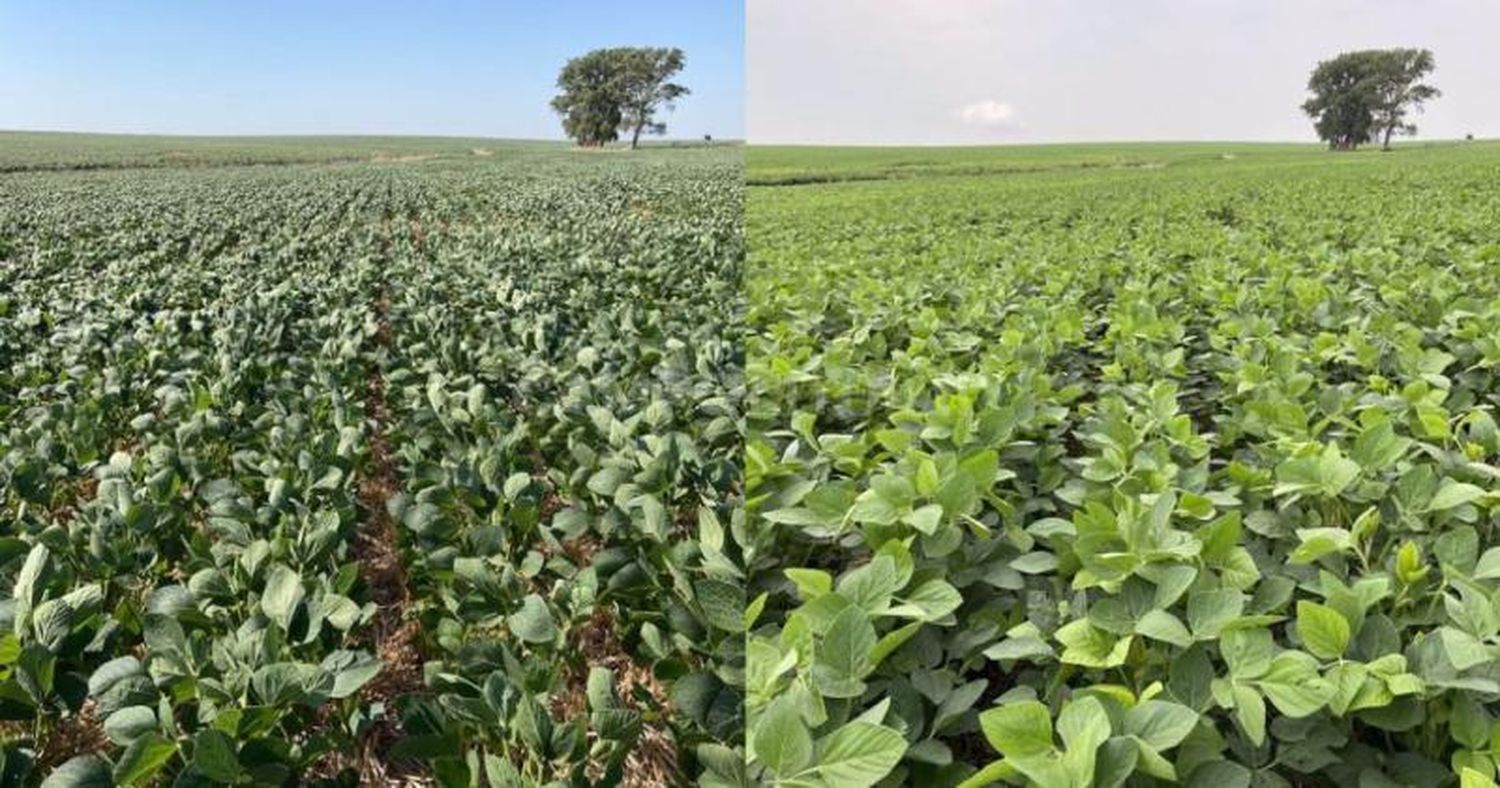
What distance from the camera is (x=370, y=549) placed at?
281cm

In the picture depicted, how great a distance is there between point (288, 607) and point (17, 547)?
2.15ft

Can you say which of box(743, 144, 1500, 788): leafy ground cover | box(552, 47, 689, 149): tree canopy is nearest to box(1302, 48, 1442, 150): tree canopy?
box(552, 47, 689, 149): tree canopy

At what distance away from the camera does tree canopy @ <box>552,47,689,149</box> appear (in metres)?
68.4

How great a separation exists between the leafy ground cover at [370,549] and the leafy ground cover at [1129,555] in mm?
180

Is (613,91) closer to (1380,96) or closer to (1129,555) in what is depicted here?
(1380,96)

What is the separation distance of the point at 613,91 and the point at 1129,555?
230ft

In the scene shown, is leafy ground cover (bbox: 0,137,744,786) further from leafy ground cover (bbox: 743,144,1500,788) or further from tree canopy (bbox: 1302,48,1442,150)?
tree canopy (bbox: 1302,48,1442,150)

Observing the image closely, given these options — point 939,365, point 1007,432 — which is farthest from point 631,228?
point 1007,432

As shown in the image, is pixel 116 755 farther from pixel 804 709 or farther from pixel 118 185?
pixel 118 185

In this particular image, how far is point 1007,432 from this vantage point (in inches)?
84.7

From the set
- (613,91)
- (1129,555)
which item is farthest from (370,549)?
(613,91)

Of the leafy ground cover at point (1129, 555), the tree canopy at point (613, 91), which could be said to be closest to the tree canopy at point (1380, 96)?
the tree canopy at point (613, 91)

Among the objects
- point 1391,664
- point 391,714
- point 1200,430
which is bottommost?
point 391,714

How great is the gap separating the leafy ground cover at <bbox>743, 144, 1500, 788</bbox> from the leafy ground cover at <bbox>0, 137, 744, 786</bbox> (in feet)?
0.59
